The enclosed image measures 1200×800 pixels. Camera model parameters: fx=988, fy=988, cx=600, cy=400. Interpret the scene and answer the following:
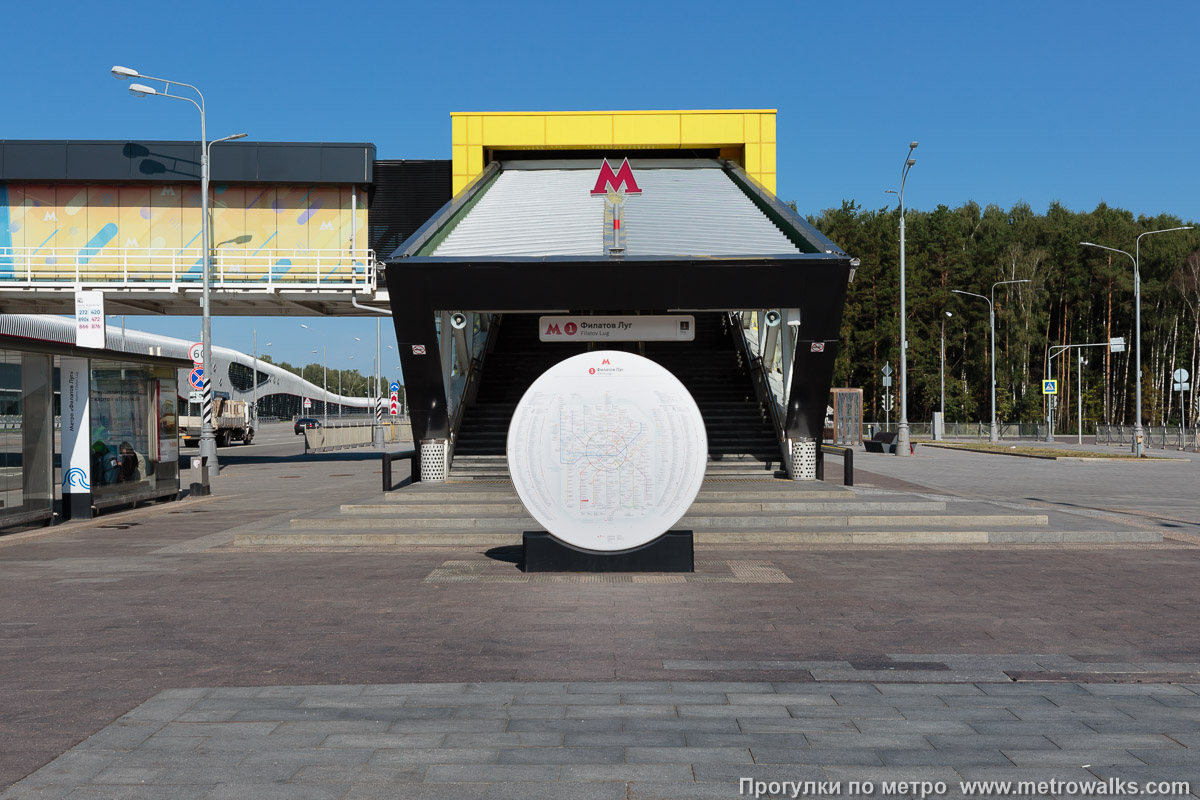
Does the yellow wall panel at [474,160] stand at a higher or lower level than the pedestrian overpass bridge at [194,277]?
higher

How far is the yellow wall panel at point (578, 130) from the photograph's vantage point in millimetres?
27844

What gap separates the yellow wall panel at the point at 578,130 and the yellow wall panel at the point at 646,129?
26 cm

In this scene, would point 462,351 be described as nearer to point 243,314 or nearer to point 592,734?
point 243,314

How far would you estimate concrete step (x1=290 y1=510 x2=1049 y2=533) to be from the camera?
1333 cm

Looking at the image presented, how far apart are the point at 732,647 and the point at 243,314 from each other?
92.9ft

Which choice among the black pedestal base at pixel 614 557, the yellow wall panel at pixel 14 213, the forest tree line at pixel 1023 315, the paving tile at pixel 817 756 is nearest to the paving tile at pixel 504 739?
the paving tile at pixel 817 756

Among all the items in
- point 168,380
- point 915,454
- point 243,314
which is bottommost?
point 915,454

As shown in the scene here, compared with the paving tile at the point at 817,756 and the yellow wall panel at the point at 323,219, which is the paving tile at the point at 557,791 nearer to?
the paving tile at the point at 817,756

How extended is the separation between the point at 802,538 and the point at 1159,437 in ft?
162

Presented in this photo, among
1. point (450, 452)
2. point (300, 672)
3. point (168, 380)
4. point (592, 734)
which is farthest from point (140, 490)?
point (592, 734)

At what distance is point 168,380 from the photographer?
19.6 m

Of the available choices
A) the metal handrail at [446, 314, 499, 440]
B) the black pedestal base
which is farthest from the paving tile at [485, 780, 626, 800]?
the metal handrail at [446, 314, 499, 440]

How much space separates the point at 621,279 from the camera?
1695cm

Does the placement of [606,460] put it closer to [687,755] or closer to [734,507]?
[734,507]
